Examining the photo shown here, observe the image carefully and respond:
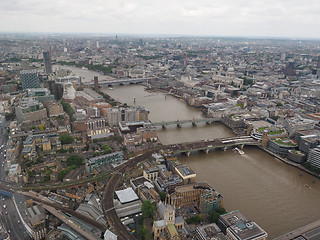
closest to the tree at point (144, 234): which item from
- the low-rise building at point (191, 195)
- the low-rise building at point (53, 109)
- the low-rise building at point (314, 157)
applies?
the low-rise building at point (191, 195)

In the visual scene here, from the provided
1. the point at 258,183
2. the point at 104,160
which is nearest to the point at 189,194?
the point at 258,183

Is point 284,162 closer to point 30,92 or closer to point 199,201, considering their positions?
point 199,201

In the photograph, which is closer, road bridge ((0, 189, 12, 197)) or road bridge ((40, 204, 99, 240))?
road bridge ((40, 204, 99, 240))

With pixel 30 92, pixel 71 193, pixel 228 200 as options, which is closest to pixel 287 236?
pixel 228 200

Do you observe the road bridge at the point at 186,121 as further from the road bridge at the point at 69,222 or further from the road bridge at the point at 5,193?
the road bridge at the point at 5,193

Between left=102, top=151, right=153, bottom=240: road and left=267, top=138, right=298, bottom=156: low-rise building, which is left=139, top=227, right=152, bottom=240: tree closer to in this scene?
left=102, top=151, right=153, bottom=240: road

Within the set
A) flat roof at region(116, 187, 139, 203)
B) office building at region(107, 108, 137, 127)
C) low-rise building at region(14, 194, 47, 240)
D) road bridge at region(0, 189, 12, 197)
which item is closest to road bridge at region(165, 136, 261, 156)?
flat roof at region(116, 187, 139, 203)
